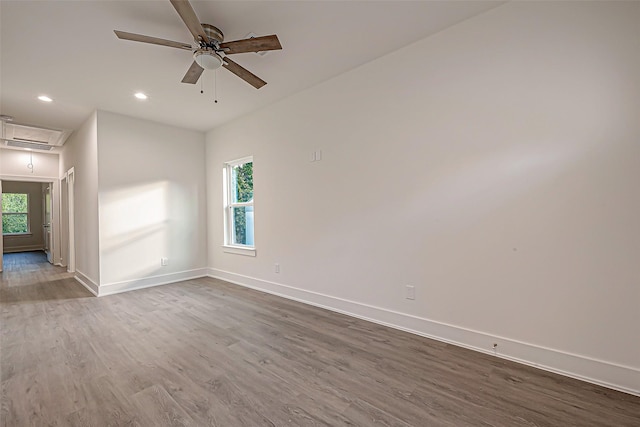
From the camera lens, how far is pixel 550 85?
1.97 metres

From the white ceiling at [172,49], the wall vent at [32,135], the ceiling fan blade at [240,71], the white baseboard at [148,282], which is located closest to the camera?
the white ceiling at [172,49]

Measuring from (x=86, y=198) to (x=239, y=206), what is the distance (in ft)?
8.16

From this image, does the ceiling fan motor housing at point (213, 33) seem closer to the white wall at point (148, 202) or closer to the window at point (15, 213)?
the white wall at point (148, 202)

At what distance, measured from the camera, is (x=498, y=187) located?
217 centimetres

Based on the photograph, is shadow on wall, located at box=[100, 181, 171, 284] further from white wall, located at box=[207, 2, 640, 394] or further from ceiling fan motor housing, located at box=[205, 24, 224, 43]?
ceiling fan motor housing, located at box=[205, 24, 224, 43]

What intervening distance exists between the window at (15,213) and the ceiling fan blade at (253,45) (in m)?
11.6

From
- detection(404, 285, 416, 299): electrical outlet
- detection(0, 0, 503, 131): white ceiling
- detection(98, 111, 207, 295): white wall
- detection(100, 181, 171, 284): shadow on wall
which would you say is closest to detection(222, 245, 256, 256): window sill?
detection(98, 111, 207, 295): white wall

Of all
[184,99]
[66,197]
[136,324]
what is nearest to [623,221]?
[136,324]

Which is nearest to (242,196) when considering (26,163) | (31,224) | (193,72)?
(193,72)

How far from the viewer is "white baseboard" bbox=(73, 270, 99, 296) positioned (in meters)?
4.10

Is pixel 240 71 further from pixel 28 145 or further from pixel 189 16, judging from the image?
pixel 28 145

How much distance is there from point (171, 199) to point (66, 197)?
343 centimetres

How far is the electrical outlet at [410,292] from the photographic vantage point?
262 centimetres

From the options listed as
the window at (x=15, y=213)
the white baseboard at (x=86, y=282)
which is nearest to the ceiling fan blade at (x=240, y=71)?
the white baseboard at (x=86, y=282)
